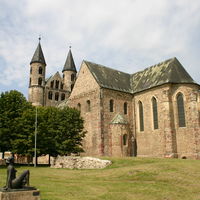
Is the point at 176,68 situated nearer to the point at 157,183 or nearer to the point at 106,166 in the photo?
the point at 106,166

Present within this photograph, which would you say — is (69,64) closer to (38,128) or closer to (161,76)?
(161,76)

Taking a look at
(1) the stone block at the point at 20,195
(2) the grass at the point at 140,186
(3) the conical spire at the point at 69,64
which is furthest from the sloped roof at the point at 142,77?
(1) the stone block at the point at 20,195

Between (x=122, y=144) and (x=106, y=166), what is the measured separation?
A: 11.7 meters

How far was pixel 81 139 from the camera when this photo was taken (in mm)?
38531

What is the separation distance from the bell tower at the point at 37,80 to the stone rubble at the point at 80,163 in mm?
37244

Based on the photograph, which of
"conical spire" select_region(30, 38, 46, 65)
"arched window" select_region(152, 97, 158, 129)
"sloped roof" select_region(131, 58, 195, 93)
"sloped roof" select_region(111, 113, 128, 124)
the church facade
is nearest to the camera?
the church facade

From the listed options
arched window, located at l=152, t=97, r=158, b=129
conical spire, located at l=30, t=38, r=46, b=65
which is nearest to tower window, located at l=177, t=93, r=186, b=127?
arched window, located at l=152, t=97, r=158, b=129

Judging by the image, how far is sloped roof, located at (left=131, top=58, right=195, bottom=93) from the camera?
38594 millimetres

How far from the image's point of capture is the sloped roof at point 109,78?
42125 mm

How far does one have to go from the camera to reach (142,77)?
4625 centimetres

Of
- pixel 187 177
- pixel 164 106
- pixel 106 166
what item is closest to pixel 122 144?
pixel 164 106

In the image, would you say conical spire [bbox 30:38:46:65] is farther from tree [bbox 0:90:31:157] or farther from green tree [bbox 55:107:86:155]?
green tree [bbox 55:107:86:155]

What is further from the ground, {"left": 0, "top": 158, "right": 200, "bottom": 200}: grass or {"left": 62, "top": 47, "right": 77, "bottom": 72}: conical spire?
{"left": 62, "top": 47, "right": 77, "bottom": 72}: conical spire

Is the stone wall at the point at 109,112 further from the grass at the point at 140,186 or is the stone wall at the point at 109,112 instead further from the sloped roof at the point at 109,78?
the grass at the point at 140,186
